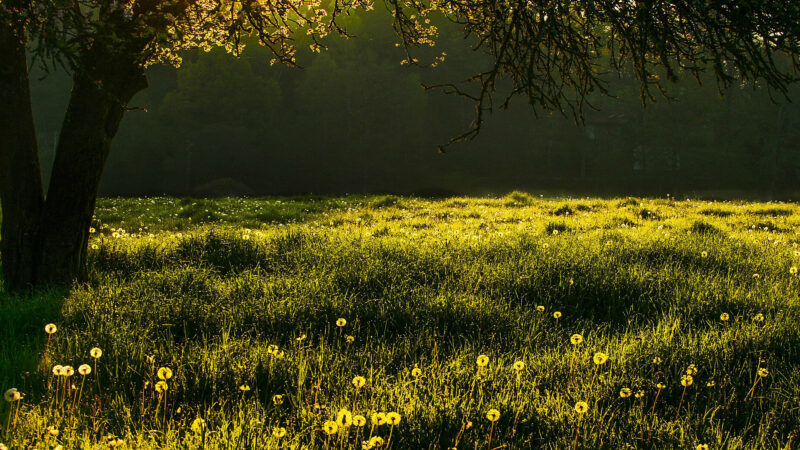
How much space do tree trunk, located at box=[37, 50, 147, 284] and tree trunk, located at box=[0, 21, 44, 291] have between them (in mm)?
172

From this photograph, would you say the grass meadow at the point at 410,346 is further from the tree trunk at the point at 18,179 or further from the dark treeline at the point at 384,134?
the dark treeline at the point at 384,134

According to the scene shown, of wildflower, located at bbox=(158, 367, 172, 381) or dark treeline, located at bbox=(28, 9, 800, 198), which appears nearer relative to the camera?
wildflower, located at bbox=(158, 367, 172, 381)

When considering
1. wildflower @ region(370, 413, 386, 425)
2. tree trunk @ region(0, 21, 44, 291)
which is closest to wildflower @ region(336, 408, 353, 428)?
wildflower @ region(370, 413, 386, 425)

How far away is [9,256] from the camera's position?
22.4ft

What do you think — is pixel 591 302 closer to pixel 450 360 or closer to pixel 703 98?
pixel 450 360

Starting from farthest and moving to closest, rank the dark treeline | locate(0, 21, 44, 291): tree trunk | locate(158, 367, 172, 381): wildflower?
1. the dark treeline
2. locate(0, 21, 44, 291): tree trunk
3. locate(158, 367, 172, 381): wildflower

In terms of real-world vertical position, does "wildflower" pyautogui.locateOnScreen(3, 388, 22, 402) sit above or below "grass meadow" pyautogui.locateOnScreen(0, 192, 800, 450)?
above

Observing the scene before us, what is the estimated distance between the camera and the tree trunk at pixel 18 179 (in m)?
6.50

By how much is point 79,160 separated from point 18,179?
33.2 inches

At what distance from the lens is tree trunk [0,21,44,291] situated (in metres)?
6.50

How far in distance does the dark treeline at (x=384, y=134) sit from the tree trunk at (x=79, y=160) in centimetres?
4563

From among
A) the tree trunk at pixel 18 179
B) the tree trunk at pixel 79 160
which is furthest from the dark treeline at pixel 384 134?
the tree trunk at pixel 79 160

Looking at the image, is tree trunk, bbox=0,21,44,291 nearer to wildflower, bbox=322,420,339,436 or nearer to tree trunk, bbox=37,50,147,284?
tree trunk, bbox=37,50,147,284

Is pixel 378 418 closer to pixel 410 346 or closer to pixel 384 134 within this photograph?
pixel 410 346
